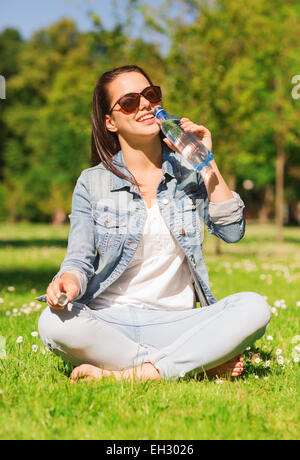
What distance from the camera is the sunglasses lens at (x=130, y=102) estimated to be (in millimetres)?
3625

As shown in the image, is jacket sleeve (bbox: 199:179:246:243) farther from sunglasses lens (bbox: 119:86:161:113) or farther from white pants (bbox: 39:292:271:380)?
sunglasses lens (bbox: 119:86:161:113)

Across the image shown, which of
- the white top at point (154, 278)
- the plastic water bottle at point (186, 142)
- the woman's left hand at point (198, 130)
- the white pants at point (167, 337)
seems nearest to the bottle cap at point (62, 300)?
the white pants at point (167, 337)

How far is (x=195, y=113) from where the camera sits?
525 inches

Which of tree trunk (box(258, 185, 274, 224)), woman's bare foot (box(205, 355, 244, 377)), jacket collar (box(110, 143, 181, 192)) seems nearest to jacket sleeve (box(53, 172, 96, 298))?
jacket collar (box(110, 143, 181, 192))

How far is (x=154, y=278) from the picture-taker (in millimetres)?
3568

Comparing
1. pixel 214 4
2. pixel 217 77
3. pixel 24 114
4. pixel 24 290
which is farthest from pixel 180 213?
pixel 24 114

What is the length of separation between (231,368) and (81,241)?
123 cm

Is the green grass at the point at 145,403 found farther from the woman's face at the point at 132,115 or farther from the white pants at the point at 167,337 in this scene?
the woman's face at the point at 132,115

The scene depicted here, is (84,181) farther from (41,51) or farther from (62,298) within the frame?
(41,51)

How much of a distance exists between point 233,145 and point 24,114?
105ft

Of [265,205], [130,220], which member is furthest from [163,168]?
[265,205]

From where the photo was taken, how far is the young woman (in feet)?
10.4

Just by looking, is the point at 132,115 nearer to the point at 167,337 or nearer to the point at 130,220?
the point at 130,220

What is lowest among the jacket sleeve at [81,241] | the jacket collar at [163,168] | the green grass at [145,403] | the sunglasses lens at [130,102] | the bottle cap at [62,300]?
the green grass at [145,403]
